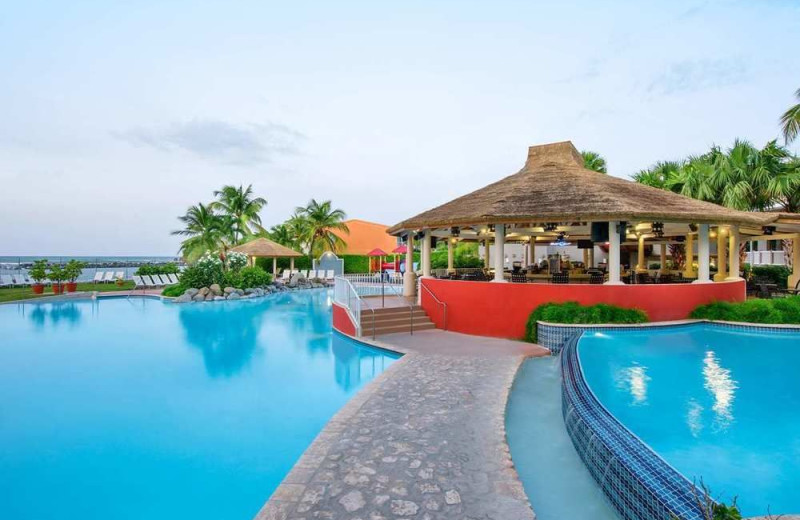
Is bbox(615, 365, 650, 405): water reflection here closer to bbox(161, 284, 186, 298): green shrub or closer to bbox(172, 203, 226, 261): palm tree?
bbox(161, 284, 186, 298): green shrub

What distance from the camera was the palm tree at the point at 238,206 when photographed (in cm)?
3756

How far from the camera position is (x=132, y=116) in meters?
19.8

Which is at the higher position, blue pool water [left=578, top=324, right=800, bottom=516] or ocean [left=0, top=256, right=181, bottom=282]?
ocean [left=0, top=256, right=181, bottom=282]

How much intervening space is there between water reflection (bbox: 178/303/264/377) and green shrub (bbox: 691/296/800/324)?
13.6m

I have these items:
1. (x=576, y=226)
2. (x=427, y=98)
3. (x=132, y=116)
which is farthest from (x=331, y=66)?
(x=576, y=226)

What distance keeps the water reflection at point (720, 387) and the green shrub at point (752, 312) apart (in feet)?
10.3

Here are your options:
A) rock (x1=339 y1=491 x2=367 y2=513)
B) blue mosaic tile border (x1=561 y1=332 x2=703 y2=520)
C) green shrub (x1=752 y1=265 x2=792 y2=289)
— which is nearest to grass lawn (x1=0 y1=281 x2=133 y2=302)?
rock (x1=339 y1=491 x2=367 y2=513)

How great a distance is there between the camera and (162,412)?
7355 mm

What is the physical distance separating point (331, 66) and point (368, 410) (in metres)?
18.3

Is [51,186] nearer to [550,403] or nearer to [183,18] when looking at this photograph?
[183,18]

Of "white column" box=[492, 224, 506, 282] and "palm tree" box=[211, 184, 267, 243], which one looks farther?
"palm tree" box=[211, 184, 267, 243]

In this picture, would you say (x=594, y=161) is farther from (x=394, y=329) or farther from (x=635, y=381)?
(x=635, y=381)

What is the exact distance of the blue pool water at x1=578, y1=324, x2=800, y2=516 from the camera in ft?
15.6

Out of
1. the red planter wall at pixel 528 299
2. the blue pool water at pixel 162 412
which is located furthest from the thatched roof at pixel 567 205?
the blue pool water at pixel 162 412
